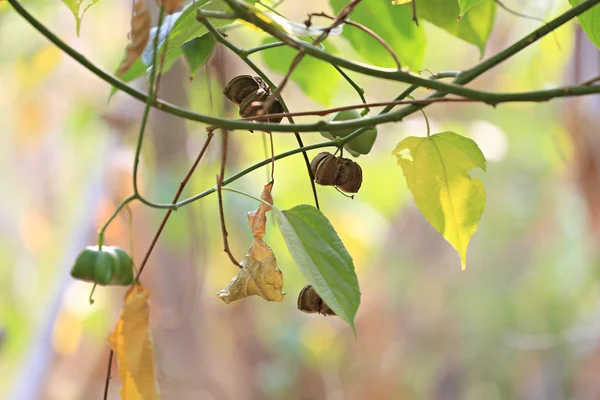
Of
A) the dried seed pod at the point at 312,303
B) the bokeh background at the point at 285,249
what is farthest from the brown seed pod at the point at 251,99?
the bokeh background at the point at 285,249

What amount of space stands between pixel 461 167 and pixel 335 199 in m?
1.63

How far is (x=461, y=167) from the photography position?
0.35 metres

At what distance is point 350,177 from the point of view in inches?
13.6

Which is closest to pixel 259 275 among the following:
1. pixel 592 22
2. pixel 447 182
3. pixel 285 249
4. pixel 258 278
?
pixel 258 278

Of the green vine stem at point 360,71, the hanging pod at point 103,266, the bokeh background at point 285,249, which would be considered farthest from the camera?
the bokeh background at point 285,249

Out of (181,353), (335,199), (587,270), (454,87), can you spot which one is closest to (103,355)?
(181,353)

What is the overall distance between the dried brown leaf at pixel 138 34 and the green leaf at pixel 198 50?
10 cm

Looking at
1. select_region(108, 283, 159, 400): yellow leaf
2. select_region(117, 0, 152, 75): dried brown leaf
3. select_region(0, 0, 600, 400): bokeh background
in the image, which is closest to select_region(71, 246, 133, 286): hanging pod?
select_region(108, 283, 159, 400): yellow leaf

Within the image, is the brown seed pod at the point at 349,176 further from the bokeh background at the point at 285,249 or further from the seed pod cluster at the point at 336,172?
the bokeh background at the point at 285,249

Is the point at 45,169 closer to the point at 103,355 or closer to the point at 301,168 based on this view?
the point at 103,355

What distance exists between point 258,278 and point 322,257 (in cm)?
5

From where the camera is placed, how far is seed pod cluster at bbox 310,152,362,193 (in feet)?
1.11

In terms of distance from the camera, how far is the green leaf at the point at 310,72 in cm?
47

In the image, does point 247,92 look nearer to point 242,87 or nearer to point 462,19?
point 242,87
